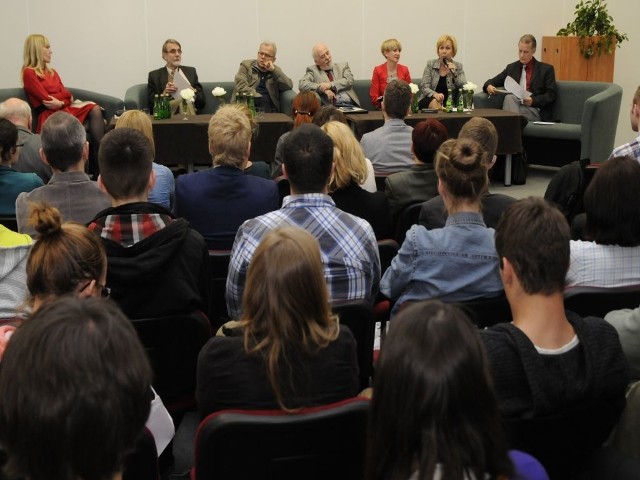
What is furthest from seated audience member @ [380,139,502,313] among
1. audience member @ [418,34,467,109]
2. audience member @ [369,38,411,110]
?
audience member @ [369,38,411,110]

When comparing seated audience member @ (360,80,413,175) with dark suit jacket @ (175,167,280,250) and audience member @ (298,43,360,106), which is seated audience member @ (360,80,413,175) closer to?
dark suit jacket @ (175,167,280,250)

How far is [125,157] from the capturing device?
2.93 m

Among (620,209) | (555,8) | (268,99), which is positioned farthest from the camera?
(555,8)

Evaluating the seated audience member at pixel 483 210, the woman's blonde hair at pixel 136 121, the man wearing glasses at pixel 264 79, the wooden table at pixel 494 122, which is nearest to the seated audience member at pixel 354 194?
the seated audience member at pixel 483 210

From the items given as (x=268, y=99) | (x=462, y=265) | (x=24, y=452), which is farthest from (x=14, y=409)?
(x=268, y=99)

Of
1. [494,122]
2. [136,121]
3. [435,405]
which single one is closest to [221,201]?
[136,121]

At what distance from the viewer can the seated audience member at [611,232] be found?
8.46 ft

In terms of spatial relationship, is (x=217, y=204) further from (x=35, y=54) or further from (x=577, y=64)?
(x=577, y=64)

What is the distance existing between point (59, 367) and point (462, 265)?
5.70ft

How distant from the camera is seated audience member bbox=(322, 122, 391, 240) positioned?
355 cm

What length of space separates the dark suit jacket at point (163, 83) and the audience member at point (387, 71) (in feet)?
5.99

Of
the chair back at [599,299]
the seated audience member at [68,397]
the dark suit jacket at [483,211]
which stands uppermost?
the seated audience member at [68,397]

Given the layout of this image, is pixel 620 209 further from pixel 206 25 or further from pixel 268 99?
pixel 206 25

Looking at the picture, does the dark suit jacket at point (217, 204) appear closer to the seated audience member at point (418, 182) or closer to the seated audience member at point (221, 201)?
the seated audience member at point (221, 201)
